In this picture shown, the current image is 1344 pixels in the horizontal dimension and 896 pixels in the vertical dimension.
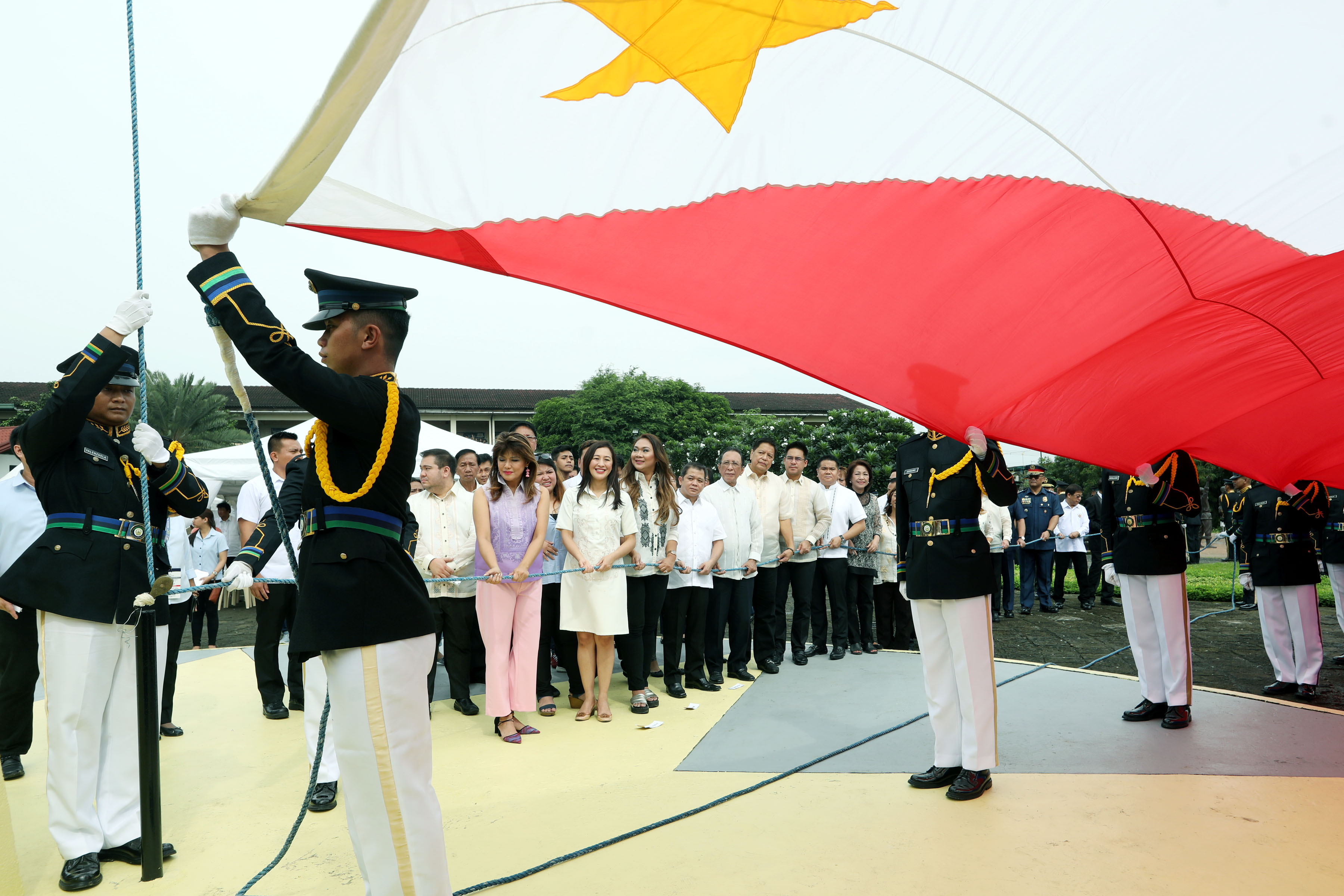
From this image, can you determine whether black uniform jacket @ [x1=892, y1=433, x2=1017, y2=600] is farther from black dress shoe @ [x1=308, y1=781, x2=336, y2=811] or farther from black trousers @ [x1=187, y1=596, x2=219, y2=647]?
black trousers @ [x1=187, y1=596, x2=219, y2=647]

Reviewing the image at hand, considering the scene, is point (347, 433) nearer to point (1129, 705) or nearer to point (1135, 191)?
point (1135, 191)

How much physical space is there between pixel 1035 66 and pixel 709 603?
14.9 ft

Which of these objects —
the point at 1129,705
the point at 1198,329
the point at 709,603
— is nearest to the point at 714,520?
the point at 709,603

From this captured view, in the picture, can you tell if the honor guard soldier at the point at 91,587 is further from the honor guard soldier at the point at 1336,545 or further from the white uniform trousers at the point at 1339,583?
the white uniform trousers at the point at 1339,583

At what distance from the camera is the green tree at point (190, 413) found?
102 feet

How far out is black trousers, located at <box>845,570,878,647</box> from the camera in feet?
23.3

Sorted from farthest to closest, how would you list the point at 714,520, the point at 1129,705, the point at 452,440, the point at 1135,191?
the point at 452,440 < the point at 714,520 < the point at 1129,705 < the point at 1135,191

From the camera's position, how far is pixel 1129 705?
16.3ft

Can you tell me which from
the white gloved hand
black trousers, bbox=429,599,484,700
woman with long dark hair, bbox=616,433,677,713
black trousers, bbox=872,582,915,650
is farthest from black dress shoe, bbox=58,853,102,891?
black trousers, bbox=872,582,915,650

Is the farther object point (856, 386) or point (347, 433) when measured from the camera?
point (856, 386)

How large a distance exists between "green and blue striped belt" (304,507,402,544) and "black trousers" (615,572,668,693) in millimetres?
3316

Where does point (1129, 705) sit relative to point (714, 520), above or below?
below

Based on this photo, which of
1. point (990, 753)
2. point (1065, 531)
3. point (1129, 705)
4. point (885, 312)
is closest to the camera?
point (885, 312)

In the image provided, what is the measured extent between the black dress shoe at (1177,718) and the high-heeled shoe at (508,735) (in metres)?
3.44
